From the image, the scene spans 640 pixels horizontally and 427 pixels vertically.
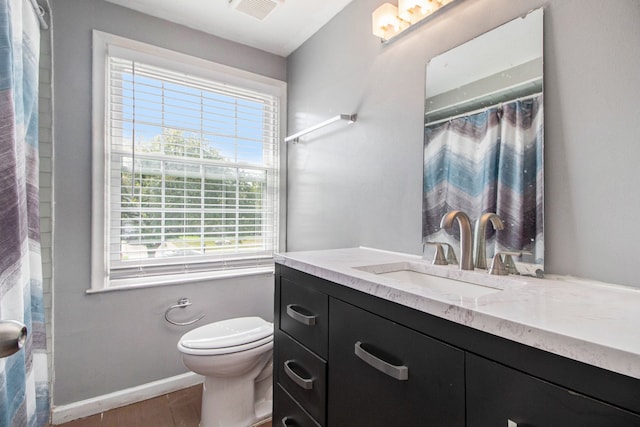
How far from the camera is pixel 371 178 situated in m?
1.69

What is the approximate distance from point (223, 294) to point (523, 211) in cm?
190

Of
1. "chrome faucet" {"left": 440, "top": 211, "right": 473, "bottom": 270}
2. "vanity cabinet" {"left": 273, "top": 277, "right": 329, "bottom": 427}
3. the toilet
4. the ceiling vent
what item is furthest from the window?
"chrome faucet" {"left": 440, "top": 211, "right": 473, "bottom": 270}

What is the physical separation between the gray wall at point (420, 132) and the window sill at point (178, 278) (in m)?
0.37

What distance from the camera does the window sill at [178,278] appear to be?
189 cm

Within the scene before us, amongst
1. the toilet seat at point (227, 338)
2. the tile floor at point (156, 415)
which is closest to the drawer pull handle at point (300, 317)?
the toilet seat at point (227, 338)

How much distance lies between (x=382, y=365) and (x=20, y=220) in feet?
4.51

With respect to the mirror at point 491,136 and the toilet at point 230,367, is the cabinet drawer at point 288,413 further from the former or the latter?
the mirror at point 491,136

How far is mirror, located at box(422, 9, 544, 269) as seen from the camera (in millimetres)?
1019

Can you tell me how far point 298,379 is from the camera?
46.4 inches

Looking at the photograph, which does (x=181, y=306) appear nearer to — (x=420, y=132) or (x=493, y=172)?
(x=420, y=132)

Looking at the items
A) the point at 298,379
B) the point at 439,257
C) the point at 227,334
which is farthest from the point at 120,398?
the point at 439,257

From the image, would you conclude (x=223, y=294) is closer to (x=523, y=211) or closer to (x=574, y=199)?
(x=523, y=211)

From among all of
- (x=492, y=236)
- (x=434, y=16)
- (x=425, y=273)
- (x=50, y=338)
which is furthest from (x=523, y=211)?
(x=50, y=338)

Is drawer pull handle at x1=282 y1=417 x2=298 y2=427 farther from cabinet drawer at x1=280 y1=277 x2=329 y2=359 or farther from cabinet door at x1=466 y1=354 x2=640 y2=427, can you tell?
cabinet door at x1=466 y1=354 x2=640 y2=427
